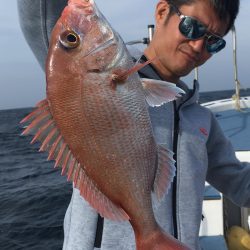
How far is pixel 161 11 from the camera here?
A: 212cm

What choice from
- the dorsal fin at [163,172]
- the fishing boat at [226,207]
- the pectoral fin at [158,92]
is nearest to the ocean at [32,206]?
the fishing boat at [226,207]

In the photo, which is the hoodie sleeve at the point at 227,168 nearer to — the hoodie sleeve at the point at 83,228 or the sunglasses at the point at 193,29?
the sunglasses at the point at 193,29

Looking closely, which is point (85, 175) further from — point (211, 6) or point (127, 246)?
point (211, 6)

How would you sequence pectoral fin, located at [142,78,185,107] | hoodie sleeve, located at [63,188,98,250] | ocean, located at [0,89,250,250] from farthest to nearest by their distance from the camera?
ocean, located at [0,89,250,250] < hoodie sleeve, located at [63,188,98,250] < pectoral fin, located at [142,78,185,107]

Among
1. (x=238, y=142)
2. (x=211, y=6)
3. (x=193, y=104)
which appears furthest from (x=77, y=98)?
(x=238, y=142)

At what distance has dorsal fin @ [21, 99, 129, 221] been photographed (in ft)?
4.37

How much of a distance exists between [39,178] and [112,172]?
1198cm

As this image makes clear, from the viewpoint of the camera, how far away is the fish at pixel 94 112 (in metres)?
1.33

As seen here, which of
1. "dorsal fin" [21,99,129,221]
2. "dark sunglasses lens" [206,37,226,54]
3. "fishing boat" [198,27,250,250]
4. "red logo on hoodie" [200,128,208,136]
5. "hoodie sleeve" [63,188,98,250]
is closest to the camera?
"dorsal fin" [21,99,129,221]

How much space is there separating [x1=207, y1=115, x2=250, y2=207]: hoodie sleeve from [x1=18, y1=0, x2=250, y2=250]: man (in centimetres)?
8

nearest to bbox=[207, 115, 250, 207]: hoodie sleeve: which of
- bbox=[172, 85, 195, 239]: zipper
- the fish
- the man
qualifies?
the man

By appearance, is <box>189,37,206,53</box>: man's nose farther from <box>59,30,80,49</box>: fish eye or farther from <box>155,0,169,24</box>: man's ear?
<box>59,30,80,49</box>: fish eye

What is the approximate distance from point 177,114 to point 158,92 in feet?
2.78

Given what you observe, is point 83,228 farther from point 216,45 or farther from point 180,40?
point 216,45
